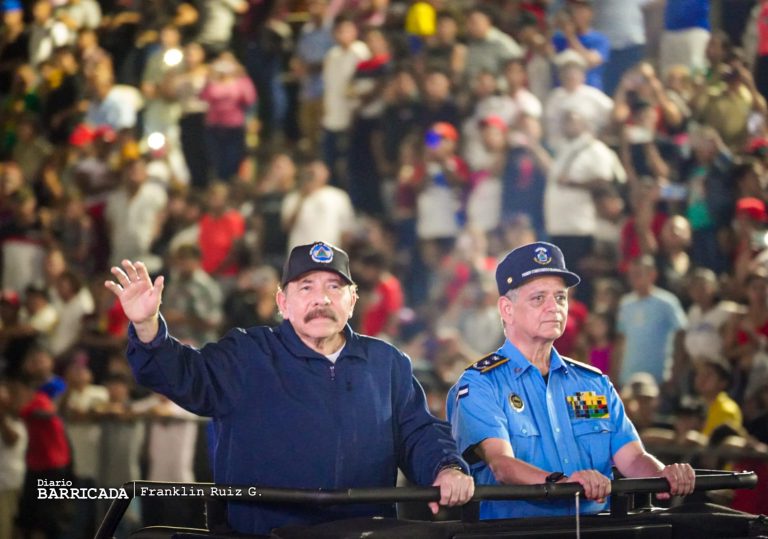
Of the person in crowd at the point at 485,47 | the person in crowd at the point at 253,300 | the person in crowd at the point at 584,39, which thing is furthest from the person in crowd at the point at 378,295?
the person in crowd at the point at 584,39

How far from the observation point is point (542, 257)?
17.9 ft

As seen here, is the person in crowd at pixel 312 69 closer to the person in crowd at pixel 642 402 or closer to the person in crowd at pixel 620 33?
the person in crowd at pixel 620 33

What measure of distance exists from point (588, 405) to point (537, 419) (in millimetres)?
214

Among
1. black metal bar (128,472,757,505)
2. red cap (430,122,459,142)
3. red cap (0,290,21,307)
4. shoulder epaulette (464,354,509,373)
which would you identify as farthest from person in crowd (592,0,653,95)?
black metal bar (128,472,757,505)

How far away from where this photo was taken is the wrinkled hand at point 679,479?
4863mm

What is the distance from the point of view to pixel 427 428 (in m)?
5.22

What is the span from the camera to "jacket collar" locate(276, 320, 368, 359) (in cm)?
515

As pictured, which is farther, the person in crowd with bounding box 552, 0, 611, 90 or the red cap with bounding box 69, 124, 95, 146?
the red cap with bounding box 69, 124, 95, 146

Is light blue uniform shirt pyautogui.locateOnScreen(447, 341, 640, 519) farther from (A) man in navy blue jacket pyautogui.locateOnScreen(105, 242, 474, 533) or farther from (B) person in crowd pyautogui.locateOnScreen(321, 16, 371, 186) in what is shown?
(B) person in crowd pyautogui.locateOnScreen(321, 16, 371, 186)

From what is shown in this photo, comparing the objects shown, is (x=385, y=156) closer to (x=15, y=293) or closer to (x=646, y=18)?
(x=646, y=18)

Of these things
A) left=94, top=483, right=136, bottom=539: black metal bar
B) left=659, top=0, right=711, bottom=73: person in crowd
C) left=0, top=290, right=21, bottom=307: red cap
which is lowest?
left=94, top=483, right=136, bottom=539: black metal bar

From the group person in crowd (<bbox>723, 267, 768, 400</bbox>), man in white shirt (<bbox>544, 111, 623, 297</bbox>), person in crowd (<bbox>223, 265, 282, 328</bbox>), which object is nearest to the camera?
person in crowd (<bbox>723, 267, 768, 400</bbox>)

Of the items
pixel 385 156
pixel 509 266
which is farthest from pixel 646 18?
pixel 509 266

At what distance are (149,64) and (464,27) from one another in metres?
3.18
